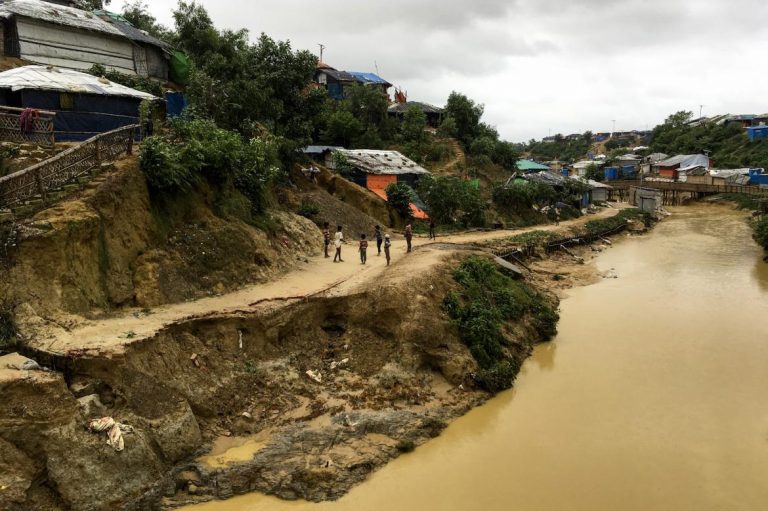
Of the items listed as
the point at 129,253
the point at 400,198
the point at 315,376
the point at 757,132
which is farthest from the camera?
the point at 757,132

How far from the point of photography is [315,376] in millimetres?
13828

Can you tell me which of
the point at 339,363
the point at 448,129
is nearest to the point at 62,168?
the point at 339,363

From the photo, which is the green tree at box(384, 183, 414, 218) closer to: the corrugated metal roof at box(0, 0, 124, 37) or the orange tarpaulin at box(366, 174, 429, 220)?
the orange tarpaulin at box(366, 174, 429, 220)

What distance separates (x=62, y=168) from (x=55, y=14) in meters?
15.6

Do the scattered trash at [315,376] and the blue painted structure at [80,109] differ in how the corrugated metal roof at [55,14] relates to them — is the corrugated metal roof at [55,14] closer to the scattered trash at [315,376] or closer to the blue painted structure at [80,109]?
the blue painted structure at [80,109]

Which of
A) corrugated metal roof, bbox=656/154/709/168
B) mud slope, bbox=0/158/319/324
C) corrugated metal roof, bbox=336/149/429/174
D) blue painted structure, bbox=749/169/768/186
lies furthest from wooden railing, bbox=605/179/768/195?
mud slope, bbox=0/158/319/324

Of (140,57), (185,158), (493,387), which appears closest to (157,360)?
(185,158)

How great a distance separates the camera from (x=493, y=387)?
48.3 feet

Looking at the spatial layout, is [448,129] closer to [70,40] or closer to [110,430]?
[70,40]

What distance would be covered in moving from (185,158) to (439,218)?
20050 millimetres

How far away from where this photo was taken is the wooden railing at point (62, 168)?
11.6m

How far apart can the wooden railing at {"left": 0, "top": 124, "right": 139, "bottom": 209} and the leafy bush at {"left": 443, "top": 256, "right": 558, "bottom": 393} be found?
10.8 metres

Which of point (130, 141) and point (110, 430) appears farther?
point (130, 141)

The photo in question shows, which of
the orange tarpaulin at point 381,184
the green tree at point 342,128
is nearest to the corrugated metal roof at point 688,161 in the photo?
the green tree at point 342,128
